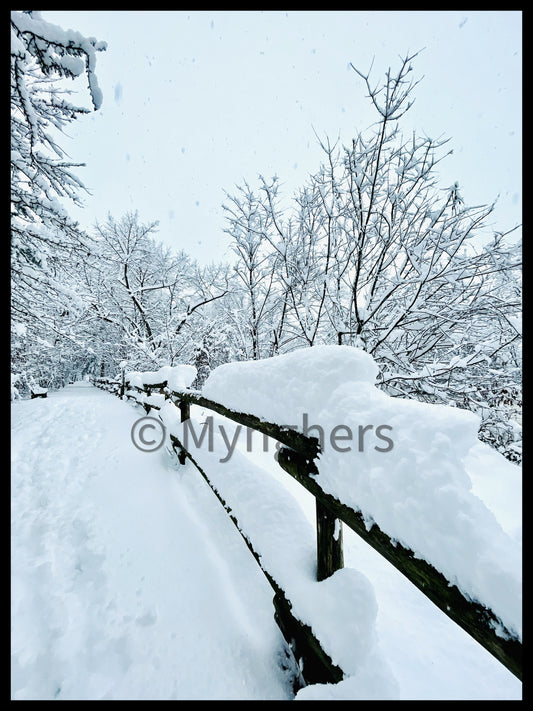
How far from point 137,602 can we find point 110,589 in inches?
7.8

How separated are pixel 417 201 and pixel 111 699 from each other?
5.99 metres

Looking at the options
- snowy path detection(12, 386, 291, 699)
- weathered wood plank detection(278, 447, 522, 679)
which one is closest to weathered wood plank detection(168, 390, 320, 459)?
weathered wood plank detection(278, 447, 522, 679)

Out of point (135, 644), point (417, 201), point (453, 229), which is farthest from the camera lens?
point (417, 201)

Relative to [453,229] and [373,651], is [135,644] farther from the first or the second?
[453,229]

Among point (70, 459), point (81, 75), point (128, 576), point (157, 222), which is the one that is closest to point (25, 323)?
point (70, 459)

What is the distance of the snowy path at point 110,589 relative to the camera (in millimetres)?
987

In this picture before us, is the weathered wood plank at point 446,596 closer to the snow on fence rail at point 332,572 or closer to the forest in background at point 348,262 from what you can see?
the snow on fence rail at point 332,572

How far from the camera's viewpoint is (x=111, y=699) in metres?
1.11

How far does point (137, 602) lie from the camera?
1394mm

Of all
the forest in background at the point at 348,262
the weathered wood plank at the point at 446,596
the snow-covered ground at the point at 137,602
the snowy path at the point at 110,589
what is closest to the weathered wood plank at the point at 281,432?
the weathered wood plank at the point at 446,596

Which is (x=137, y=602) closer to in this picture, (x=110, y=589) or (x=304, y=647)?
(x=110, y=589)

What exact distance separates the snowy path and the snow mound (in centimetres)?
107

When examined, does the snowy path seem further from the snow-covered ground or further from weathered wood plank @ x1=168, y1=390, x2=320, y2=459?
weathered wood plank @ x1=168, y1=390, x2=320, y2=459

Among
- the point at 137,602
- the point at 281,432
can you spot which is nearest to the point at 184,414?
the point at 281,432
